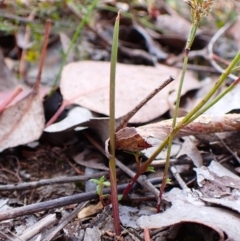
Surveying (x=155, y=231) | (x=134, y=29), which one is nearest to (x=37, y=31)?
(x=134, y=29)

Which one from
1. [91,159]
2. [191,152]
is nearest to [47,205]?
[91,159]

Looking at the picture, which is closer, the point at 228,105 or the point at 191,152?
the point at 191,152

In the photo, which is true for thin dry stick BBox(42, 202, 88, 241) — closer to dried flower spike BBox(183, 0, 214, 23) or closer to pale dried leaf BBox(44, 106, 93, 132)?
pale dried leaf BBox(44, 106, 93, 132)

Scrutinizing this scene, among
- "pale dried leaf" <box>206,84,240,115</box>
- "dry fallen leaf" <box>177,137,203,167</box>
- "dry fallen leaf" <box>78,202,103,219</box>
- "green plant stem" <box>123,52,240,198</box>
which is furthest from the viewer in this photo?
"pale dried leaf" <box>206,84,240,115</box>

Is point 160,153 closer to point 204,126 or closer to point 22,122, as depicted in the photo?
point 204,126

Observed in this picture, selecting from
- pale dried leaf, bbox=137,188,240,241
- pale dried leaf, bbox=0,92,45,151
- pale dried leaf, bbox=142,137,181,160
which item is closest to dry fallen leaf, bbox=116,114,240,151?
pale dried leaf, bbox=142,137,181,160
